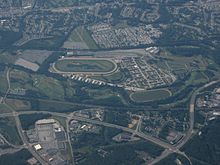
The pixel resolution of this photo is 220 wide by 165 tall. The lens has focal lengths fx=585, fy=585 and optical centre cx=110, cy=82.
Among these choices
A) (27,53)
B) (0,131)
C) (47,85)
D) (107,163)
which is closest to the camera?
(107,163)

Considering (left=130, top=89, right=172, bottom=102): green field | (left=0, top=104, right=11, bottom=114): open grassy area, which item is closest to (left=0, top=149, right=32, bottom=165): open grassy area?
(left=0, top=104, right=11, bottom=114): open grassy area

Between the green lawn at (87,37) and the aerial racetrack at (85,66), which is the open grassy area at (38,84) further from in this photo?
the green lawn at (87,37)

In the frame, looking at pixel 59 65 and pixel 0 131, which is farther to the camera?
pixel 59 65

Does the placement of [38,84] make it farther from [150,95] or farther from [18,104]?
[150,95]

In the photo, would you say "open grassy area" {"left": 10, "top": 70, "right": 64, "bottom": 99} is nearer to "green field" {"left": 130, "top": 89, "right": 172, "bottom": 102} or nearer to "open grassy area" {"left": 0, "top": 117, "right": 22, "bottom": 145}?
"open grassy area" {"left": 0, "top": 117, "right": 22, "bottom": 145}

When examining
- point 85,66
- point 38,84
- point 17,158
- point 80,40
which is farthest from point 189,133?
point 80,40

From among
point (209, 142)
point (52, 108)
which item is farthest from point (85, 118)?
point (209, 142)

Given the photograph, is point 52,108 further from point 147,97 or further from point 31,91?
point 147,97
